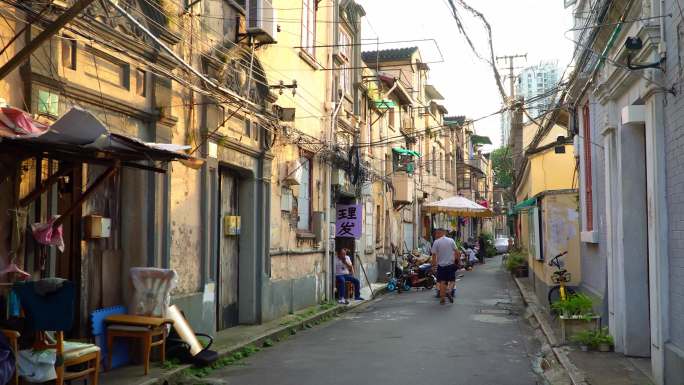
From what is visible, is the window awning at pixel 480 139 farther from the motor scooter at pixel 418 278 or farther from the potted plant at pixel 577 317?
the potted plant at pixel 577 317

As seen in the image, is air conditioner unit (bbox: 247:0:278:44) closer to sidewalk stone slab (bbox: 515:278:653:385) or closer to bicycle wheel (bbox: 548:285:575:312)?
sidewalk stone slab (bbox: 515:278:653:385)

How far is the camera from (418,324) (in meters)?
13.3

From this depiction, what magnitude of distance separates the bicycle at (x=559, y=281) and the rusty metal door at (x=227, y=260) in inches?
234

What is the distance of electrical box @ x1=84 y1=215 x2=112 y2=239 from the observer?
319 inches

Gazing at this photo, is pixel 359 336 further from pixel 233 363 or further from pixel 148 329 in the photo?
pixel 148 329

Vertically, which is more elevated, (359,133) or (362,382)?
(359,133)

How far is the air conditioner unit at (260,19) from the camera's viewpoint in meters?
11.9

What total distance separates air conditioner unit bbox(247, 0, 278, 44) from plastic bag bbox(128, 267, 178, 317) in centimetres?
506

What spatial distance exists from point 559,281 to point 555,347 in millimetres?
3162

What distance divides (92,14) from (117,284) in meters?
3.35

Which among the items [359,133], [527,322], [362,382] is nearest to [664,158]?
[362,382]

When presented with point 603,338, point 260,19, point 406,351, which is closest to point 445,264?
point 406,351

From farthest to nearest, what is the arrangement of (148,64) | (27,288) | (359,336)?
(359,336), (148,64), (27,288)

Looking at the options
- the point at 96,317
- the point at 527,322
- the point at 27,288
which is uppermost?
the point at 27,288
